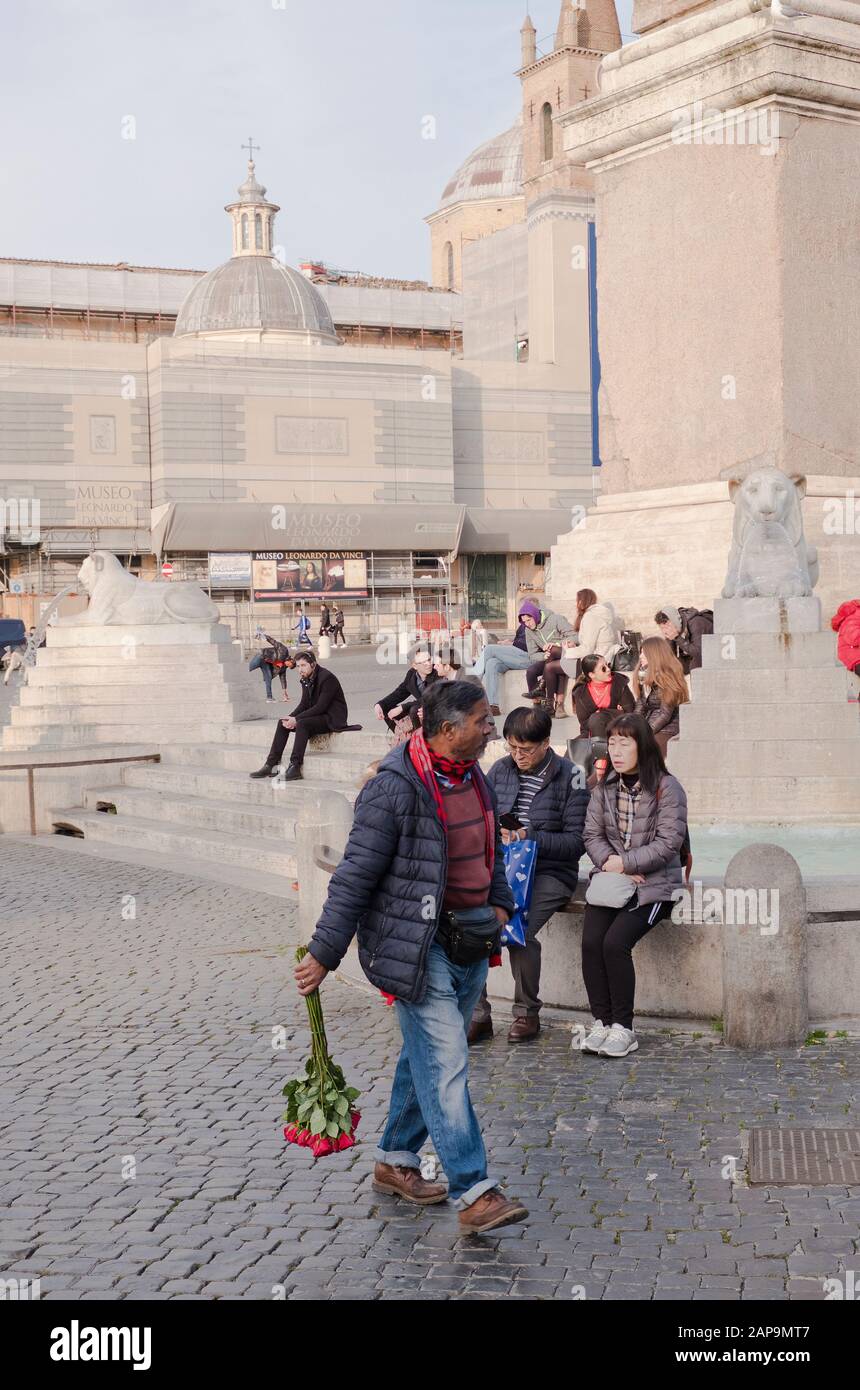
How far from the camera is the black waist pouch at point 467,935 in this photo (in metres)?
4.90

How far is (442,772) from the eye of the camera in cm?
496

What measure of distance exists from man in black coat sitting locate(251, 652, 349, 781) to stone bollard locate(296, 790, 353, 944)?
4997 millimetres

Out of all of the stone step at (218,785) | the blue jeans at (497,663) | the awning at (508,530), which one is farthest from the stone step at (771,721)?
the awning at (508,530)

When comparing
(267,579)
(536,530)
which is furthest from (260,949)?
(536,530)

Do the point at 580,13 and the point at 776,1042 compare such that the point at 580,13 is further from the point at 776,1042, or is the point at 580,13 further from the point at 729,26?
the point at 776,1042

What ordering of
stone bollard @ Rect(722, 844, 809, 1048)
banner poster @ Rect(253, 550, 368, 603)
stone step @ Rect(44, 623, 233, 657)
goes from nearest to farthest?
stone bollard @ Rect(722, 844, 809, 1048) → stone step @ Rect(44, 623, 233, 657) → banner poster @ Rect(253, 550, 368, 603)

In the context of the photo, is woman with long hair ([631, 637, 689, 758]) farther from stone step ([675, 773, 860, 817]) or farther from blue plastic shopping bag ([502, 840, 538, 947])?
blue plastic shopping bag ([502, 840, 538, 947])

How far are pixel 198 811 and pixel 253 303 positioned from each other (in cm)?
5422

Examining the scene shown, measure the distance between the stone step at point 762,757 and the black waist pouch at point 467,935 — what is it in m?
4.95

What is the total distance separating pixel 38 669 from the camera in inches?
698

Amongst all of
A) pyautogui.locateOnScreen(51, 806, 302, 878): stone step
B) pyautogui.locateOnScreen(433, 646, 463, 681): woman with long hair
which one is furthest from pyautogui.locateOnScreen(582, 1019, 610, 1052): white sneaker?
pyautogui.locateOnScreen(433, 646, 463, 681): woman with long hair

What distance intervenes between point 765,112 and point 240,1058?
31.1ft

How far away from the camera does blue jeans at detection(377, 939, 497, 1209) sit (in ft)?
15.8

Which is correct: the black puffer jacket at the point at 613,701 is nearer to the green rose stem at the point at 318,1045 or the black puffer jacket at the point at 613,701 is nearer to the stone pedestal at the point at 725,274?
the stone pedestal at the point at 725,274
